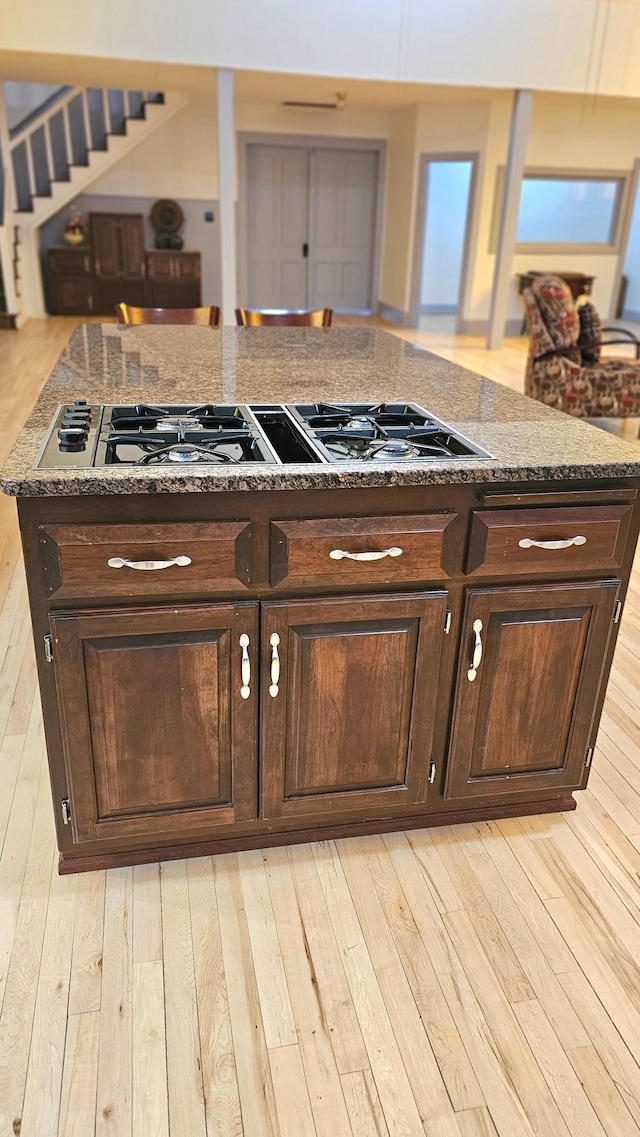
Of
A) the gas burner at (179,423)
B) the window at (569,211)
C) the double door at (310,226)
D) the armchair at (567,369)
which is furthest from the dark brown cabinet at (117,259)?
the gas burner at (179,423)

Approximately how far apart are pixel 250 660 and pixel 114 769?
0.37m

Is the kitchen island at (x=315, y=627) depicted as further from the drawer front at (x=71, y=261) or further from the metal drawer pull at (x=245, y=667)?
the drawer front at (x=71, y=261)

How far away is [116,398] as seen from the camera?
2.01 m

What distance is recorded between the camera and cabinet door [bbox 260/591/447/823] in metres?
1.68

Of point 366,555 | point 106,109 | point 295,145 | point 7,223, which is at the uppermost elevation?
point 106,109

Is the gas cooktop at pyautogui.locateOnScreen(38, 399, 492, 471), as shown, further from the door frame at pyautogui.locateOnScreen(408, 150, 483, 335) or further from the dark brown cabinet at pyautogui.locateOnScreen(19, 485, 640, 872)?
the door frame at pyautogui.locateOnScreen(408, 150, 483, 335)

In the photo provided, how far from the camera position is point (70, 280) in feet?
31.5

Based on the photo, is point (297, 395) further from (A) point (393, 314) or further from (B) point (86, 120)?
(A) point (393, 314)

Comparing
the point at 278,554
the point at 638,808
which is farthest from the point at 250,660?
the point at 638,808

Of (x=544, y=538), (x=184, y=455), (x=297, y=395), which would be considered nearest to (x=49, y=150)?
(x=297, y=395)

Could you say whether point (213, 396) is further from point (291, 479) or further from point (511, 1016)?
point (511, 1016)

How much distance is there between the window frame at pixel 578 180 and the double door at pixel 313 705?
28.0 ft

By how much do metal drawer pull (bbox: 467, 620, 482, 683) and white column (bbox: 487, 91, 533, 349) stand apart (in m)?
7.45

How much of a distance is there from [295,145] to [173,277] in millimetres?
2471
